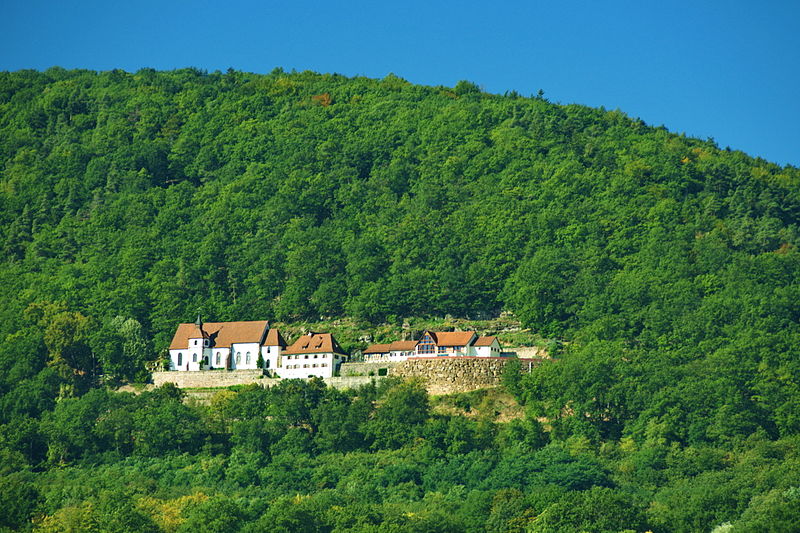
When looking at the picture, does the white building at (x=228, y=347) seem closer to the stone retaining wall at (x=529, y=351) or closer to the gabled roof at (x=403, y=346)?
the gabled roof at (x=403, y=346)

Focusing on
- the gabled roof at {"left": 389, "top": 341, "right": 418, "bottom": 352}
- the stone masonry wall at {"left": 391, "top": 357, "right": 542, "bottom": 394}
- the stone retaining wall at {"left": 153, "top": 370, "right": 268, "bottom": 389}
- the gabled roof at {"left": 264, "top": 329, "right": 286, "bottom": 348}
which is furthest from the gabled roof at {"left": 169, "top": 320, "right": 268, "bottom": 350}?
the stone masonry wall at {"left": 391, "top": 357, "right": 542, "bottom": 394}

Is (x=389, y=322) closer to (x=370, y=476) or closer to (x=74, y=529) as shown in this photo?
(x=370, y=476)

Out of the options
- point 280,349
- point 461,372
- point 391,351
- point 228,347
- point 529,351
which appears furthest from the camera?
point 228,347

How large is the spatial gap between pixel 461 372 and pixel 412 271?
1959 cm

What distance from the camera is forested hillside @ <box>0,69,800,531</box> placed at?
327 feet

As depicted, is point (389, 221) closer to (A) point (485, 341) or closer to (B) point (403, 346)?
(B) point (403, 346)

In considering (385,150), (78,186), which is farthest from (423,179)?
(78,186)

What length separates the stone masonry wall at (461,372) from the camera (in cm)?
11012

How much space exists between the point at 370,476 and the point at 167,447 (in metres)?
15.6

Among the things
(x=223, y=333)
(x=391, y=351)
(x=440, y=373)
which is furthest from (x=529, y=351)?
(x=223, y=333)

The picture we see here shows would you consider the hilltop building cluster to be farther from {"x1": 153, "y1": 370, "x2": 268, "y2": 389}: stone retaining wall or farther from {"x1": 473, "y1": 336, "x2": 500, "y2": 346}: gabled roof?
{"x1": 153, "y1": 370, "x2": 268, "y2": 389}: stone retaining wall

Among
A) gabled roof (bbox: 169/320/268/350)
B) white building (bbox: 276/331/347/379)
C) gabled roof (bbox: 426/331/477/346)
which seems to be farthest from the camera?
gabled roof (bbox: 169/320/268/350)

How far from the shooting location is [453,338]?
11419 centimetres

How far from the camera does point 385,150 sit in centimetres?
15425
